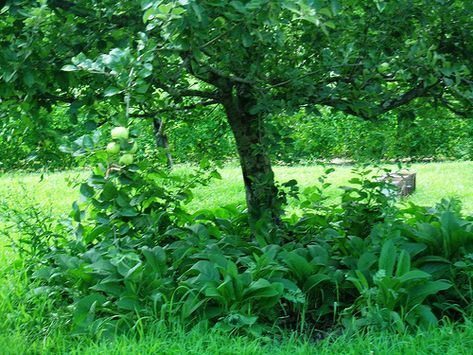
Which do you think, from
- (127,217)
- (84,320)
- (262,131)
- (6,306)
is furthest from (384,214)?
(6,306)

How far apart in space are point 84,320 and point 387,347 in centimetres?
145

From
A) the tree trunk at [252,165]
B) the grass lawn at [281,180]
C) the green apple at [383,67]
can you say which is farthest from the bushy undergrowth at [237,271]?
the grass lawn at [281,180]

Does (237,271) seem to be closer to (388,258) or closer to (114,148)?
(388,258)

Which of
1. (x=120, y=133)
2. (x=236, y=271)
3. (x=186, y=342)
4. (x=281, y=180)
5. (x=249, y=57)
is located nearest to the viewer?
(x=120, y=133)

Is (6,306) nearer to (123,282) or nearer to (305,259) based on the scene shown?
(123,282)

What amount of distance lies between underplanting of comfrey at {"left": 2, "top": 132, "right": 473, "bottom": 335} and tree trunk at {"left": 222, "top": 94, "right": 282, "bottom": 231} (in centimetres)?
10

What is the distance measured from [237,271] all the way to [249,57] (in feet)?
4.01

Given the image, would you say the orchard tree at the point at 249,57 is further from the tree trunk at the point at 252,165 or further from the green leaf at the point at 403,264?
the green leaf at the point at 403,264

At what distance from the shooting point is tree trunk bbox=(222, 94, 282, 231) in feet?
13.7

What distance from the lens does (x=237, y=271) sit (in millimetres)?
3424

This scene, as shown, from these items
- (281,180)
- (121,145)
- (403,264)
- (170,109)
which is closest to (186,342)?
(121,145)

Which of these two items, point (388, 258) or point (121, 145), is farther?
point (388, 258)

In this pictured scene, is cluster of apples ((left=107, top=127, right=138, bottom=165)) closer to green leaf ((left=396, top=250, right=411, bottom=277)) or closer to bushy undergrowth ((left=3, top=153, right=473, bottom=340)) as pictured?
bushy undergrowth ((left=3, top=153, right=473, bottom=340))

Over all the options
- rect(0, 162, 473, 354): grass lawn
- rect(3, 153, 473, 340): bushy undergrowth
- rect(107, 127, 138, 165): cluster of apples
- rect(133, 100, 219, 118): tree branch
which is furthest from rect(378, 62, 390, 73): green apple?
rect(107, 127, 138, 165): cluster of apples
